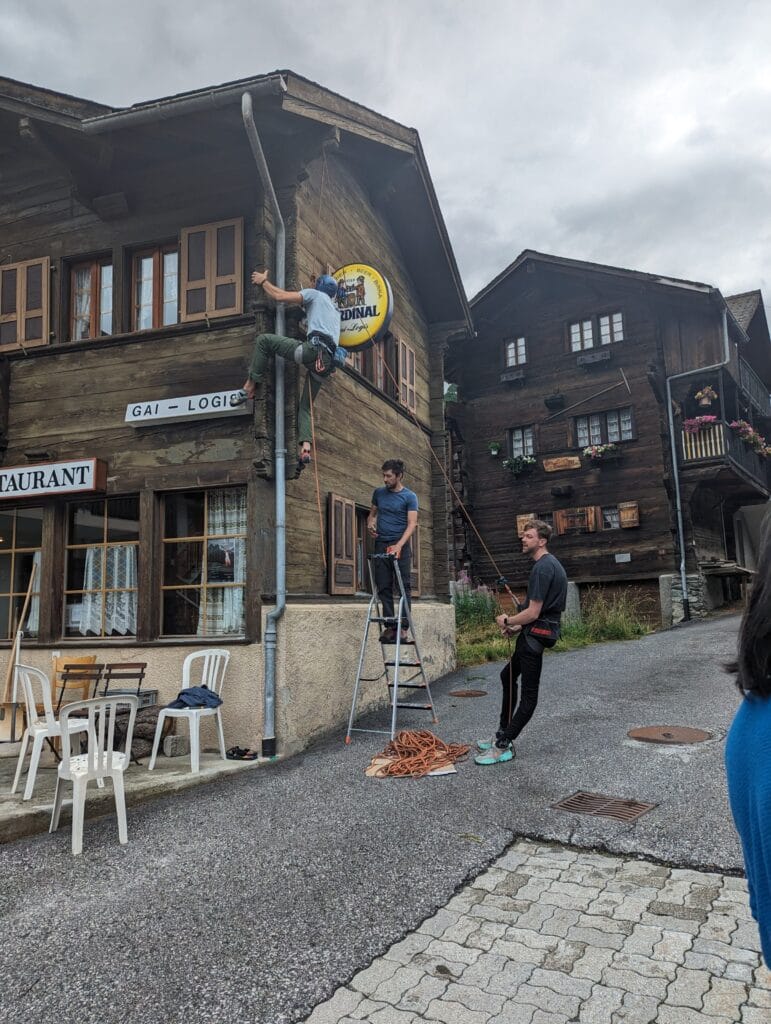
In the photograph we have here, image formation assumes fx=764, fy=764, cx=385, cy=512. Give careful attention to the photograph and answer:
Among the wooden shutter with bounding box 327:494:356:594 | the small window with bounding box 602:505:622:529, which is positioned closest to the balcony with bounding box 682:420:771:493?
the small window with bounding box 602:505:622:529

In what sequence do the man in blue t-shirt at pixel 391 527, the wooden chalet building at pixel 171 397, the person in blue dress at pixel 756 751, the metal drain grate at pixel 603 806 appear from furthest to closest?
the man in blue t-shirt at pixel 391 527 < the wooden chalet building at pixel 171 397 < the metal drain grate at pixel 603 806 < the person in blue dress at pixel 756 751

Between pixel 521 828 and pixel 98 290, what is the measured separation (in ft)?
25.0

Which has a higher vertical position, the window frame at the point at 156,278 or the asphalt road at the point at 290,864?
the window frame at the point at 156,278

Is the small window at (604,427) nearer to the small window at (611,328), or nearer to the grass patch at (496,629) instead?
the small window at (611,328)

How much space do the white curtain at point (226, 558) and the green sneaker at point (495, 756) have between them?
114 inches

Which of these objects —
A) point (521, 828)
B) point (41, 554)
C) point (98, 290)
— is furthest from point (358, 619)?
point (98, 290)

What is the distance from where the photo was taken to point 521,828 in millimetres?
4727

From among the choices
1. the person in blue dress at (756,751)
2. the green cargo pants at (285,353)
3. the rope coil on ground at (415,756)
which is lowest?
the rope coil on ground at (415,756)

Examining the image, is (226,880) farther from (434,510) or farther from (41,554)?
(434,510)

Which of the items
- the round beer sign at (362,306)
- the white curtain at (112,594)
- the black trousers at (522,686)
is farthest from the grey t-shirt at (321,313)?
the black trousers at (522,686)

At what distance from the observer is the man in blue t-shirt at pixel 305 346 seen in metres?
7.58

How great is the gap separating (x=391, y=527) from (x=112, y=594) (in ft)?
10.3

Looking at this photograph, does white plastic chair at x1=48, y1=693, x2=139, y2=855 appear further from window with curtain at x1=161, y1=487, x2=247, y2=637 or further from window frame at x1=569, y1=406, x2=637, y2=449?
window frame at x1=569, y1=406, x2=637, y2=449

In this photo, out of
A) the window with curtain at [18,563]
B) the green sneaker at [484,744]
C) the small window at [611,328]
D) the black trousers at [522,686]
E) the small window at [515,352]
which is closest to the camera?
the black trousers at [522,686]
